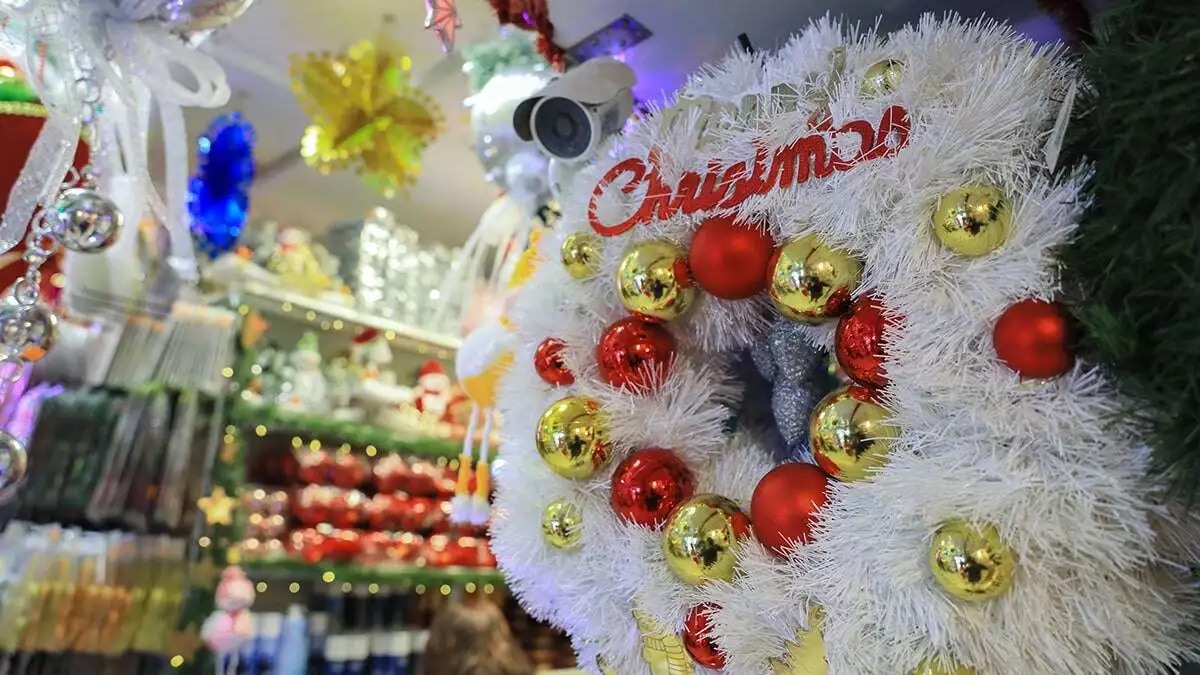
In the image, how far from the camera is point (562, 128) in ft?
3.17

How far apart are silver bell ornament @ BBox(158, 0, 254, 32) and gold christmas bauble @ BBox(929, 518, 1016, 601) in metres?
→ 0.89

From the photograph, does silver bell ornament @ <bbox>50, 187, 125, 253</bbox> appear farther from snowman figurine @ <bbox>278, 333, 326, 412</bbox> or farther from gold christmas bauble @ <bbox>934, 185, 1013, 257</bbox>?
snowman figurine @ <bbox>278, 333, 326, 412</bbox>

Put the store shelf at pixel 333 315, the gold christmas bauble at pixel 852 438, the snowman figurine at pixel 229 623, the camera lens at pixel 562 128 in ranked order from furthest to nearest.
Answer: the store shelf at pixel 333 315, the snowman figurine at pixel 229 623, the camera lens at pixel 562 128, the gold christmas bauble at pixel 852 438

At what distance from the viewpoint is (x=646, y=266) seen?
77cm

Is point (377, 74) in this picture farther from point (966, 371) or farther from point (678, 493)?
point (966, 371)

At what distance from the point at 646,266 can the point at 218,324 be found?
1.33 meters

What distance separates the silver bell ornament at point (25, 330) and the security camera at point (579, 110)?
0.53m

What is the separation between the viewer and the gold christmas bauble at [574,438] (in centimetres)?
77

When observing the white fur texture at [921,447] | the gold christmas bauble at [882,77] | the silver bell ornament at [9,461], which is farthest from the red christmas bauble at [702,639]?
the silver bell ornament at [9,461]

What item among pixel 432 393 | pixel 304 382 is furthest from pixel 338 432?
pixel 432 393

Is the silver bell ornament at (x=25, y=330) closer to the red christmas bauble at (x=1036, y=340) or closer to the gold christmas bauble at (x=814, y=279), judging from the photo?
the gold christmas bauble at (x=814, y=279)

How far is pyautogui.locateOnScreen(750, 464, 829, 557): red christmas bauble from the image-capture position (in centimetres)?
64

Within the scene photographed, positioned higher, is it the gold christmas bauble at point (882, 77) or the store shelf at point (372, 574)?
the gold christmas bauble at point (882, 77)

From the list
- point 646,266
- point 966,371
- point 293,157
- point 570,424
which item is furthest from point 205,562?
point 966,371
